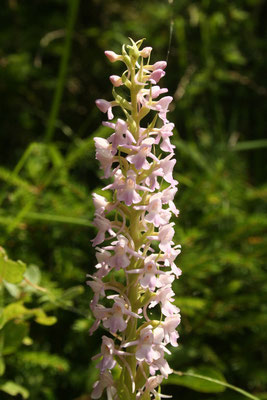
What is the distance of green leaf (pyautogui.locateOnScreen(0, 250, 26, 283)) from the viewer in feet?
3.85

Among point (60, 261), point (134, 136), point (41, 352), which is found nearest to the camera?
point (134, 136)

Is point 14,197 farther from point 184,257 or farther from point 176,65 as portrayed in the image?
point 176,65

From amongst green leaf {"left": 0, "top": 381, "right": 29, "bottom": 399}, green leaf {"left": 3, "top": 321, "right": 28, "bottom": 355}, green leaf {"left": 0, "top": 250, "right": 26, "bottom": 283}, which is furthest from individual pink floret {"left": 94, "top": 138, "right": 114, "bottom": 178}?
green leaf {"left": 0, "top": 381, "right": 29, "bottom": 399}

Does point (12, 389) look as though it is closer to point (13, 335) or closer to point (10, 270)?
point (13, 335)

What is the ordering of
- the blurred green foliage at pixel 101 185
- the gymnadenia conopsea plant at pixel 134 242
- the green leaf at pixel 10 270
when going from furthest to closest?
the blurred green foliage at pixel 101 185 → the green leaf at pixel 10 270 → the gymnadenia conopsea plant at pixel 134 242

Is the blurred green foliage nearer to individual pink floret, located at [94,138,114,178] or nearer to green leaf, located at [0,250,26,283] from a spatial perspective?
green leaf, located at [0,250,26,283]

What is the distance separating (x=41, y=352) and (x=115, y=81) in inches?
34.9

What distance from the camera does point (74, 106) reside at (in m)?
2.78

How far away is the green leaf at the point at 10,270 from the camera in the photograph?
117 centimetres

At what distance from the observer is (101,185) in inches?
86.6

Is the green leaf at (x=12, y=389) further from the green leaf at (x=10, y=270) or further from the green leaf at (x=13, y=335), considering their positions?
the green leaf at (x=10, y=270)

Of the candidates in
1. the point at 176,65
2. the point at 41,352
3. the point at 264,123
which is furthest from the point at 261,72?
the point at 41,352

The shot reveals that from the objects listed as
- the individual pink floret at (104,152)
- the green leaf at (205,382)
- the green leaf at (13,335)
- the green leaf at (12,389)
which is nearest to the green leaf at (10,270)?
the green leaf at (13,335)

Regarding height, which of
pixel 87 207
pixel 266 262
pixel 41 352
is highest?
pixel 87 207
